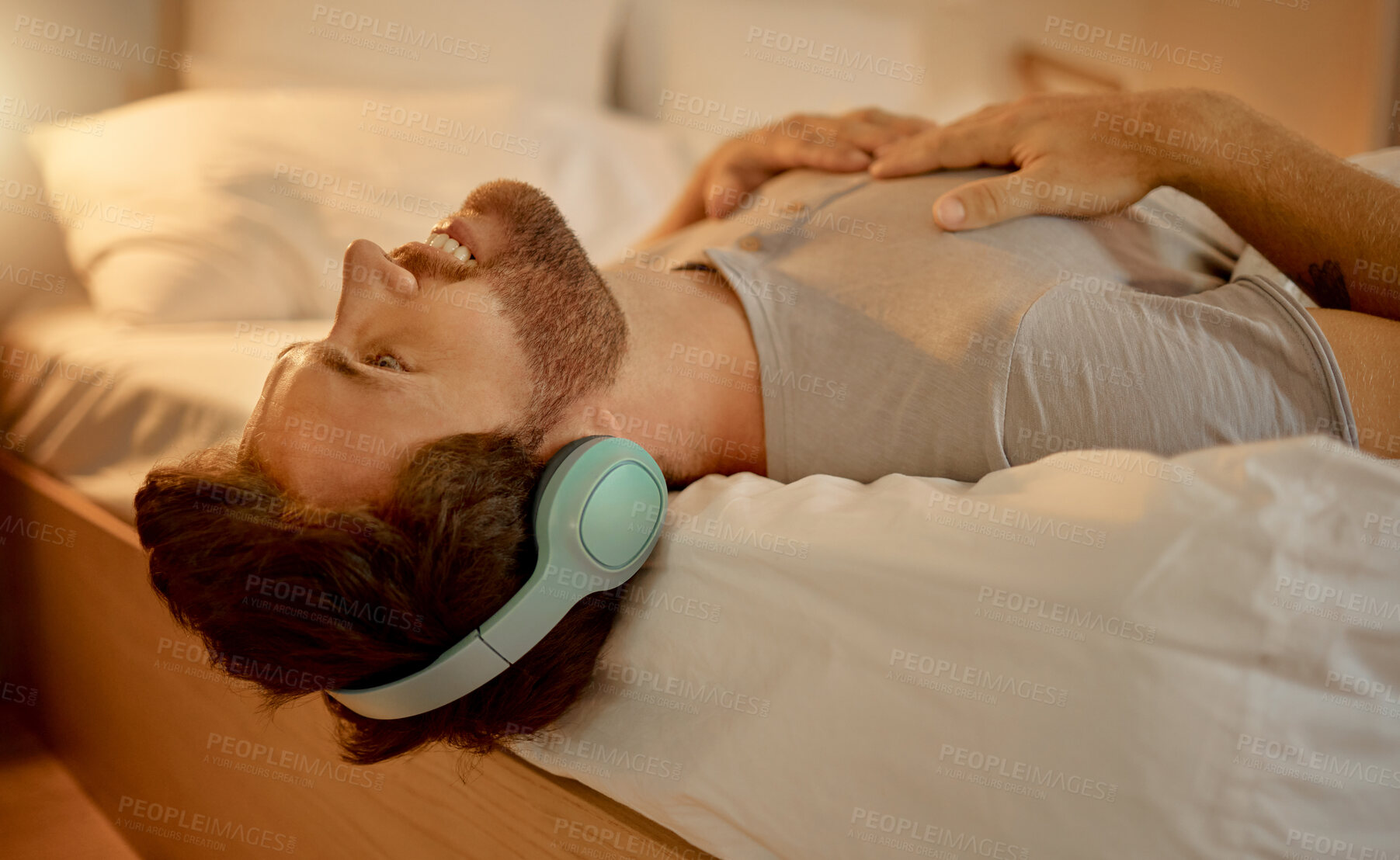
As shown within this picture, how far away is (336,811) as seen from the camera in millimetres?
808

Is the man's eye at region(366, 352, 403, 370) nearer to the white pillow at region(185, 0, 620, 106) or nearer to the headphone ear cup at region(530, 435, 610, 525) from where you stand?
the headphone ear cup at region(530, 435, 610, 525)

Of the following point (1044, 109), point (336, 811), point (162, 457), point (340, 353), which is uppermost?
point (1044, 109)

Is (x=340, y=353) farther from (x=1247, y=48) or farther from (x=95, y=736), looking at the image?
(x=1247, y=48)

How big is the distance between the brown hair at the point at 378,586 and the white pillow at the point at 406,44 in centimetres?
124

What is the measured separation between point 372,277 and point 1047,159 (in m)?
0.74

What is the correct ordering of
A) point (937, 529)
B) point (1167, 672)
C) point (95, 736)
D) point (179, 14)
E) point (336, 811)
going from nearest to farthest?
point (1167, 672) < point (937, 529) < point (336, 811) < point (95, 736) < point (179, 14)

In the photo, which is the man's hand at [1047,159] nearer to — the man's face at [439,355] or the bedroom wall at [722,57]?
the man's face at [439,355]

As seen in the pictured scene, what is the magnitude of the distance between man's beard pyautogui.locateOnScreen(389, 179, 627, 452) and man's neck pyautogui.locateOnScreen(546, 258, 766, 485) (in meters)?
0.03

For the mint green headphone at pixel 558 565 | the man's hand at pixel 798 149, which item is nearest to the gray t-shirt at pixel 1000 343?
the man's hand at pixel 798 149

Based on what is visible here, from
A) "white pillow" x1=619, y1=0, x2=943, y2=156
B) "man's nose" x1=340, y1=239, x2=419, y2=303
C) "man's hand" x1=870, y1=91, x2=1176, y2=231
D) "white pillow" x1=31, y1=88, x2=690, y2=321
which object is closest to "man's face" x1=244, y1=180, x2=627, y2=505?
"man's nose" x1=340, y1=239, x2=419, y2=303

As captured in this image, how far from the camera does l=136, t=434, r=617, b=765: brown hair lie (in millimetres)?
592

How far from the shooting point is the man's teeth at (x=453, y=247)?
882mm

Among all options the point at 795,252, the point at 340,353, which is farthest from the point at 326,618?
the point at 795,252

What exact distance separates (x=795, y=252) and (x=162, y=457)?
0.80 meters
